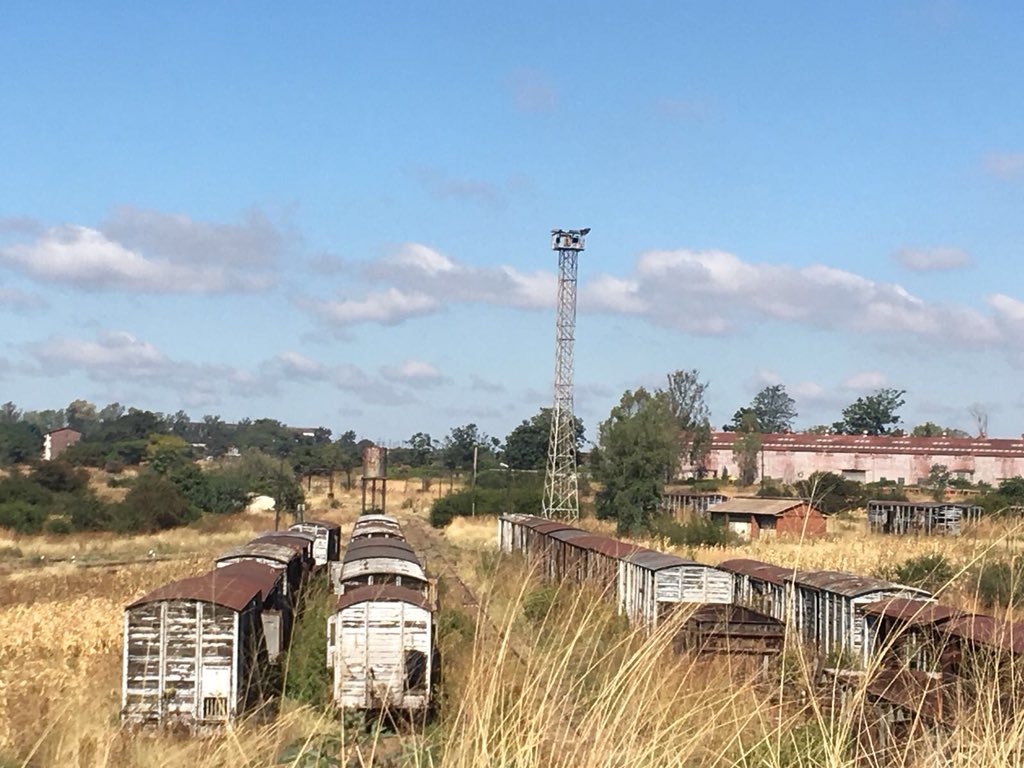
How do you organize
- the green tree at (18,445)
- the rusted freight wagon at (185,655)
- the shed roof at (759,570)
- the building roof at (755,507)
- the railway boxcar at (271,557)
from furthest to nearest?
the green tree at (18,445), the building roof at (755,507), the shed roof at (759,570), the railway boxcar at (271,557), the rusted freight wagon at (185,655)

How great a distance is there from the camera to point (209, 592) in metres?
15.5

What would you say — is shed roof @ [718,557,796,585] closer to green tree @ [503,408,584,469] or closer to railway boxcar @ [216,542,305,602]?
railway boxcar @ [216,542,305,602]

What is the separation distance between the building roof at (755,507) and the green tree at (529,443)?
49.1 meters

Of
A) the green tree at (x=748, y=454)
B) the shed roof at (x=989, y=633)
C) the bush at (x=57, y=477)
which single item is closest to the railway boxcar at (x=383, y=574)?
the shed roof at (x=989, y=633)

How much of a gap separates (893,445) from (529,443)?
32956 millimetres

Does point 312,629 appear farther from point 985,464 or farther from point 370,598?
point 985,464

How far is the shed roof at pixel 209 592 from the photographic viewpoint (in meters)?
15.3

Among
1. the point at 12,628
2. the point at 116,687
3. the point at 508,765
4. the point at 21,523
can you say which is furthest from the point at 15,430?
the point at 508,765

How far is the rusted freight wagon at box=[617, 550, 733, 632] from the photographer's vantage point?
2323cm

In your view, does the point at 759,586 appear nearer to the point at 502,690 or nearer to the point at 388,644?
the point at 388,644

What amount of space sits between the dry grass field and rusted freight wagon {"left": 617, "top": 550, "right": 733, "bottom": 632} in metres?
1.77

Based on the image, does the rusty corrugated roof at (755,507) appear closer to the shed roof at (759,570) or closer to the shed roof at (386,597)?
the shed roof at (759,570)

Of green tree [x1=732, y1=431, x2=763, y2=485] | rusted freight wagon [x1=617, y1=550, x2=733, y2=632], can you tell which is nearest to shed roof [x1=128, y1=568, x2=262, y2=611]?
rusted freight wagon [x1=617, y1=550, x2=733, y2=632]

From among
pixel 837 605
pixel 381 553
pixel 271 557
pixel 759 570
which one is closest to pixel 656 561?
pixel 759 570
